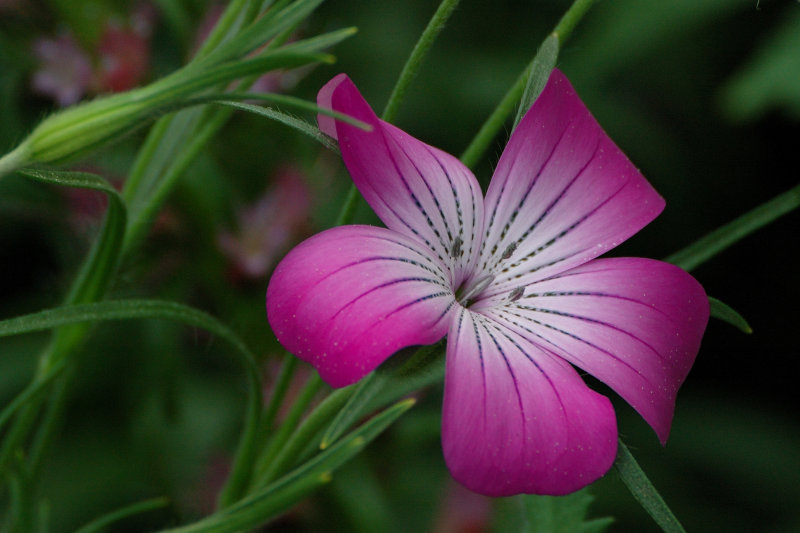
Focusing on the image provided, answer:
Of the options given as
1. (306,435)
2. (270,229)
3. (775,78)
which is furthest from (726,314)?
(775,78)

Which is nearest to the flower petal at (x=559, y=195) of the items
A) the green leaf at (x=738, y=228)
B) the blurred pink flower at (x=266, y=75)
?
the green leaf at (x=738, y=228)

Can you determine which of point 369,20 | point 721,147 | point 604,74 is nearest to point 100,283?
point 369,20

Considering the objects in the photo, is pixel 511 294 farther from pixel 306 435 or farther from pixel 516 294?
pixel 306 435

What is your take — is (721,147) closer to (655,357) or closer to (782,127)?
(782,127)

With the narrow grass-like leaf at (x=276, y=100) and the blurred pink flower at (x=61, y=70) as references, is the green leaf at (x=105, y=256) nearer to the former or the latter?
the narrow grass-like leaf at (x=276, y=100)

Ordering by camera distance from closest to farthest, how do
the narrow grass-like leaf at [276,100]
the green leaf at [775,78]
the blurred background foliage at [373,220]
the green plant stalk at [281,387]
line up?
the narrow grass-like leaf at [276,100], the green plant stalk at [281,387], the blurred background foliage at [373,220], the green leaf at [775,78]

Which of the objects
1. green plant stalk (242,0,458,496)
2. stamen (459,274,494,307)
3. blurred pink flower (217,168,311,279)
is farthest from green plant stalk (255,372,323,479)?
blurred pink flower (217,168,311,279)
